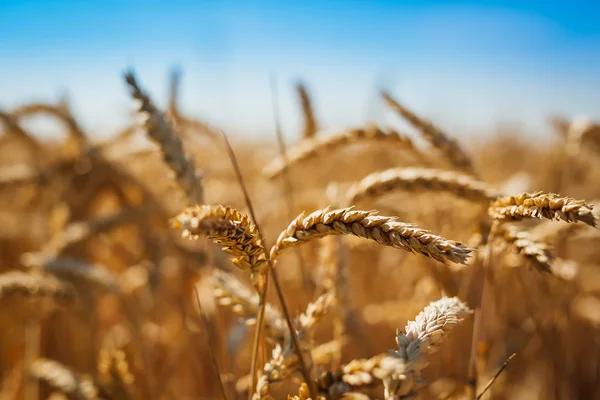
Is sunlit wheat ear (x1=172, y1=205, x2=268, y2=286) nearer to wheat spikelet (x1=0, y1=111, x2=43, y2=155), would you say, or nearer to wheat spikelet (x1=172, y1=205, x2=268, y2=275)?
wheat spikelet (x1=172, y1=205, x2=268, y2=275)

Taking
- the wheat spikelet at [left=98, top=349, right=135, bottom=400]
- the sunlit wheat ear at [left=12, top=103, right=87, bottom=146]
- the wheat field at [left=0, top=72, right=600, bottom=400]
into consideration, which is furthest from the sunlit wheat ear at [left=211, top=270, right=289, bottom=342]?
the sunlit wheat ear at [left=12, top=103, right=87, bottom=146]

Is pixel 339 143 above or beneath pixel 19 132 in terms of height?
beneath

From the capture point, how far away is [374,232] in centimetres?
53

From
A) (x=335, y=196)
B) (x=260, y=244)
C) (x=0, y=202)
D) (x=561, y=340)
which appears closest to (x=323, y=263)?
(x=335, y=196)

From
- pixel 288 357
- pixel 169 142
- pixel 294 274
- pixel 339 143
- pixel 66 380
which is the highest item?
pixel 169 142

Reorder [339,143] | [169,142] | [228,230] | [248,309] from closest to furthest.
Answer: [228,230]
[248,309]
[169,142]
[339,143]

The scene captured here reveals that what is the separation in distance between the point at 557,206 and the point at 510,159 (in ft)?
17.9

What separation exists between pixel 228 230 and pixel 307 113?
1.39 metres

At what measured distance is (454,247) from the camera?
51 centimetres

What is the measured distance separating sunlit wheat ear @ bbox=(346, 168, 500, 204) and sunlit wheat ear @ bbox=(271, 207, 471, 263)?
1.44 feet

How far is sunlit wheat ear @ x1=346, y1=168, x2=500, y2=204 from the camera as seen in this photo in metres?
0.93

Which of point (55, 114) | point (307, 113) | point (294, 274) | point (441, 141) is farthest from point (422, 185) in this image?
point (55, 114)

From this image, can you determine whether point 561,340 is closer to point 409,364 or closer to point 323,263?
point 323,263

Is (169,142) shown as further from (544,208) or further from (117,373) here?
(544,208)
